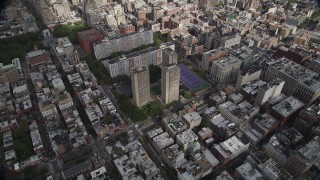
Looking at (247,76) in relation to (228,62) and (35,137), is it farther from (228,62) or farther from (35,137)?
(35,137)

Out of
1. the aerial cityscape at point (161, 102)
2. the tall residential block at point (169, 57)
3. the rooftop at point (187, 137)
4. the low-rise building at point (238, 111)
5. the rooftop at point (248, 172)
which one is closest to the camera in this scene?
the rooftop at point (248, 172)

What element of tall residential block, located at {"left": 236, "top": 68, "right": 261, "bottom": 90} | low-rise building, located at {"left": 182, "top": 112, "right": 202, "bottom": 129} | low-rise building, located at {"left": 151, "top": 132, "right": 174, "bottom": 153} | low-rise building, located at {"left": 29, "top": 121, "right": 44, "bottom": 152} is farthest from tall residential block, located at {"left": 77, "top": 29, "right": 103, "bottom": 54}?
tall residential block, located at {"left": 236, "top": 68, "right": 261, "bottom": 90}

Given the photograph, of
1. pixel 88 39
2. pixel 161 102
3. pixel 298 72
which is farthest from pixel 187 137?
pixel 88 39

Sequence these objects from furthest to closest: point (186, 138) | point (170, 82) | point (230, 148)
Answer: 1. point (170, 82)
2. point (186, 138)
3. point (230, 148)

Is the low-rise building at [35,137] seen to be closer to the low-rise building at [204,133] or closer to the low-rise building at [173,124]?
the low-rise building at [173,124]

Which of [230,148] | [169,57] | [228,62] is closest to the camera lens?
[230,148]

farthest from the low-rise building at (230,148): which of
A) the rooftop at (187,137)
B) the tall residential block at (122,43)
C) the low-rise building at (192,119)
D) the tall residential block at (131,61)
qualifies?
the tall residential block at (122,43)

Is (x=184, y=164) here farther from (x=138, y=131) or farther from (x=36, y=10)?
(x=36, y=10)
